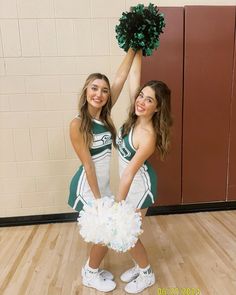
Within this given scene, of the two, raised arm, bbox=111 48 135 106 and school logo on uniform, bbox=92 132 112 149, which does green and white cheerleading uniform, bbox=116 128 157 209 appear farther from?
raised arm, bbox=111 48 135 106

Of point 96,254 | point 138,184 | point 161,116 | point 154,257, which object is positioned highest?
point 161,116

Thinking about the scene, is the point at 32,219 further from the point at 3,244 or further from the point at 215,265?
the point at 215,265

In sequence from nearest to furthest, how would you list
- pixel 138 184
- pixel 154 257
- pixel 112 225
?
pixel 112 225, pixel 138 184, pixel 154 257

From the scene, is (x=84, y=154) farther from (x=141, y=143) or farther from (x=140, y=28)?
(x=140, y=28)

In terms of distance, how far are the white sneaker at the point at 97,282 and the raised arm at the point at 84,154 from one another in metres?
0.58

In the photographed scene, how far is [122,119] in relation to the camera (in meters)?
2.70

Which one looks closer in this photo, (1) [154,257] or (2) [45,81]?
(1) [154,257]

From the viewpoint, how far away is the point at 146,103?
1668mm

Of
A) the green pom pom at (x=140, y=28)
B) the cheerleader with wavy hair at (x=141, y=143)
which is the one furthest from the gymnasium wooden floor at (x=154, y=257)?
the green pom pom at (x=140, y=28)

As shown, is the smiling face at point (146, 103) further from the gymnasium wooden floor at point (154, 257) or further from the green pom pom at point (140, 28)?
the gymnasium wooden floor at point (154, 257)

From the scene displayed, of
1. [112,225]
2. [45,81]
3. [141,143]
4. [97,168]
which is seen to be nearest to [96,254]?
[112,225]

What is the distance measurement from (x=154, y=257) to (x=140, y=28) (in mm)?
1697

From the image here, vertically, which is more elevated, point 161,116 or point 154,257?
point 161,116

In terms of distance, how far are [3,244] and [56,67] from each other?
1654 mm
